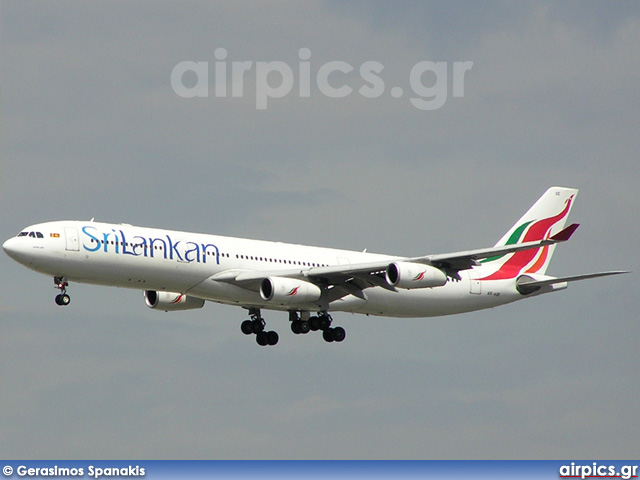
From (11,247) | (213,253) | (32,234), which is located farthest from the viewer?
(213,253)

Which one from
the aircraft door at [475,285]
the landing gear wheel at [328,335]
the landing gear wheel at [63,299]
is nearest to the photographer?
the landing gear wheel at [63,299]

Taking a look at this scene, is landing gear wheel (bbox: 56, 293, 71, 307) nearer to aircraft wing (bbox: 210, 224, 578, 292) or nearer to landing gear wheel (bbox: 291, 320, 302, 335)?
aircraft wing (bbox: 210, 224, 578, 292)

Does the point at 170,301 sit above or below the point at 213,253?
above

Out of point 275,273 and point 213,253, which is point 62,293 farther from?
point 275,273

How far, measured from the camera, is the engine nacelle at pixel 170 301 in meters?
67.2

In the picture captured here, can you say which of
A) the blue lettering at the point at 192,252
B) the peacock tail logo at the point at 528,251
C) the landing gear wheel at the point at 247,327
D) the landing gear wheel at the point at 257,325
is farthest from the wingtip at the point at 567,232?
the landing gear wheel at the point at 247,327

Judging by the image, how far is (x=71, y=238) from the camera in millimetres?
57812

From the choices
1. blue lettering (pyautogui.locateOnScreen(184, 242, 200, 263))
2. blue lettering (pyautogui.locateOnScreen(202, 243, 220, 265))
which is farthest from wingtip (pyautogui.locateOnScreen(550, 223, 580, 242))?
blue lettering (pyautogui.locateOnScreen(184, 242, 200, 263))

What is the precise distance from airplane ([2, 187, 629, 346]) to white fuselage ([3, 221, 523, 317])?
0.05 meters

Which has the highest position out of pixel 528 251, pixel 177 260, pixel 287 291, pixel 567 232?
pixel 528 251

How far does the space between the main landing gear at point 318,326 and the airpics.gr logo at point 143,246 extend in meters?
7.71

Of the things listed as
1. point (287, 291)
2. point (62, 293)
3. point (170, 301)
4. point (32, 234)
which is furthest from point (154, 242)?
point (170, 301)

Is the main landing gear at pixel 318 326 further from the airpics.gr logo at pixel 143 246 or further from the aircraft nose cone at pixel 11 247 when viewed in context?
the aircraft nose cone at pixel 11 247

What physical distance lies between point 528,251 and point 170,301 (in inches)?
836
